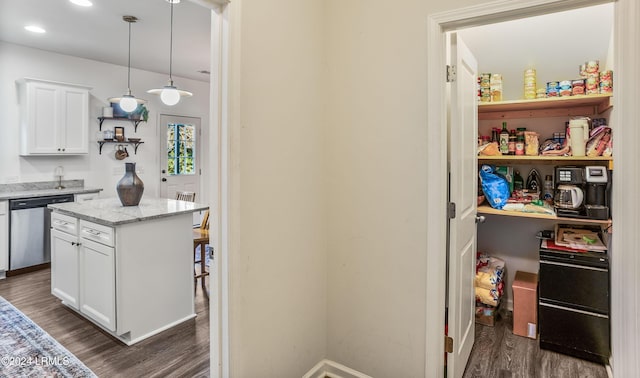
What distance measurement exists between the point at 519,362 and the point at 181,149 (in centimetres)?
574

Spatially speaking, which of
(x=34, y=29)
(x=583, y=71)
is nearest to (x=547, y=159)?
(x=583, y=71)

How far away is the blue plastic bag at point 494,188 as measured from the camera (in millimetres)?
2848

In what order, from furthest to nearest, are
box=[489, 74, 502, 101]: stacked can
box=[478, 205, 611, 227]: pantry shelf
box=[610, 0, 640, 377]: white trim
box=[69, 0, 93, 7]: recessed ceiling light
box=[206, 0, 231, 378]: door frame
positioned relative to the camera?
box=[69, 0, 93, 7]: recessed ceiling light → box=[489, 74, 502, 101]: stacked can → box=[478, 205, 611, 227]: pantry shelf → box=[206, 0, 231, 378]: door frame → box=[610, 0, 640, 377]: white trim

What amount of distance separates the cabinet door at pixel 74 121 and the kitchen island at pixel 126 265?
1.93 meters

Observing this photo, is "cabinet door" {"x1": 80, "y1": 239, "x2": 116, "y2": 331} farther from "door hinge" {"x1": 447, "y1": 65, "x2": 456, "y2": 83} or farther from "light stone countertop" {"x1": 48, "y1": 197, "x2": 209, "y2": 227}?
"door hinge" {"x1": 447, "y1": 65, "x2": 456, "y2": 83}

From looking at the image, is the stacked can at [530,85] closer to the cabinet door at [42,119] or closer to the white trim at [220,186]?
the white trim at [220,186]

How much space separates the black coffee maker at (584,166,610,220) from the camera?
234 centimetres

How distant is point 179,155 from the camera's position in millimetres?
6199

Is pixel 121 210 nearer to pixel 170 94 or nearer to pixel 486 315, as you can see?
pixel 170 94

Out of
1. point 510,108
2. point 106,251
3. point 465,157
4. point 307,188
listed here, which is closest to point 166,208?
point 106,251

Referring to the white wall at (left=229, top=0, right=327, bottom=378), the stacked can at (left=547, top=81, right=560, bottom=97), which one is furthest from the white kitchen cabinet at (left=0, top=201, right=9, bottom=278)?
the stacked can at (left=547, top=81, right=560, bottom=97)

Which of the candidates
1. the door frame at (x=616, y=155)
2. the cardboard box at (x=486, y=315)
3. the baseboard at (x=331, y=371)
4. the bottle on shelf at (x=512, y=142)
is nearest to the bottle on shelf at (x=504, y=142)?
the bottle on shelf at (x=512, y=142)

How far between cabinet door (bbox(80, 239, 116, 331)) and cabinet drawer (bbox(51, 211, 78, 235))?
20cm

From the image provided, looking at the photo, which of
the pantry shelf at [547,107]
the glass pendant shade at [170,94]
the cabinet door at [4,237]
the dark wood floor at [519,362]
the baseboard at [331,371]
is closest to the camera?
the baseboard at [331,371]
